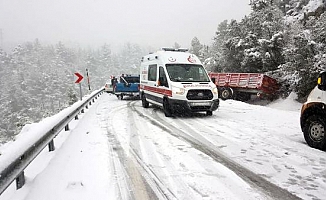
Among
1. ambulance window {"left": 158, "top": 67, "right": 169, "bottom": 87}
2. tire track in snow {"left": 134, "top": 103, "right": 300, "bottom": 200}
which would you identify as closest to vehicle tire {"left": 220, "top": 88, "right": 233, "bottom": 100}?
ambulance window {"left": 158, "top": 67, "right": 169, "bottom": 87}

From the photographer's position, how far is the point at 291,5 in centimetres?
4484

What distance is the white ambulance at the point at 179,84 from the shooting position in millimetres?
10062

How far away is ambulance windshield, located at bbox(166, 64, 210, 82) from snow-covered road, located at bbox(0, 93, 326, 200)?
3141 millimetres

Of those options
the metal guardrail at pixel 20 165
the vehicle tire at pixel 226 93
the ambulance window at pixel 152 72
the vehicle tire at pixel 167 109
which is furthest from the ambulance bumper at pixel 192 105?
the vehicle tire at pixel 226 93

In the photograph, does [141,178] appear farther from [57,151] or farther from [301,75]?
[301,75]

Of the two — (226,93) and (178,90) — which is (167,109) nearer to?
(178,90)

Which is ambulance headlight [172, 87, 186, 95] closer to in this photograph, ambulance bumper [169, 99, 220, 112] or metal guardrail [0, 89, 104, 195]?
ambulance bumper [169, 99, 220, 112]

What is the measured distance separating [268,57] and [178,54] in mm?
14213

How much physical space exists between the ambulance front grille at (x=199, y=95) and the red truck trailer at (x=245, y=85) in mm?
9731

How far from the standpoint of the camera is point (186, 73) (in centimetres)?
1109

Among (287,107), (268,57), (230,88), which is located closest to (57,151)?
(287,107)

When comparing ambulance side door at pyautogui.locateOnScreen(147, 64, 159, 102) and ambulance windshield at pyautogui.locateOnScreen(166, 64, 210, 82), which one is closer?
ambulance windshield at pyautogui.locateOnScreen(166, 64, 210, 82)

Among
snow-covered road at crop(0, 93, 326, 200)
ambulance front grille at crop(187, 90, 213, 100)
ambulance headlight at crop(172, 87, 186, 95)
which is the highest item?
→ ambulance headlight at crop(172, 87, 186, 95)

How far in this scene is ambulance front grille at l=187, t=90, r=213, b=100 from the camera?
1002 centimetres
